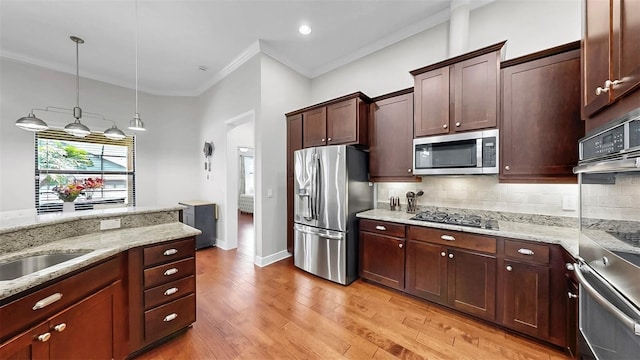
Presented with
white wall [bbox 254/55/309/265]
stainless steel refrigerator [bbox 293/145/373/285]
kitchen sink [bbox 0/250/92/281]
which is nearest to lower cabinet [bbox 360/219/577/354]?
stainless steel refrigerator [bbox 293/145/373/285]

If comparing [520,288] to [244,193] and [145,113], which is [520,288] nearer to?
[145,113]

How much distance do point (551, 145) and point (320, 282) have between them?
278cm

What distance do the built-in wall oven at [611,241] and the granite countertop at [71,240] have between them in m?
2.49

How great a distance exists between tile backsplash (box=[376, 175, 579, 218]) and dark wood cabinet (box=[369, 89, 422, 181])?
0.32 m

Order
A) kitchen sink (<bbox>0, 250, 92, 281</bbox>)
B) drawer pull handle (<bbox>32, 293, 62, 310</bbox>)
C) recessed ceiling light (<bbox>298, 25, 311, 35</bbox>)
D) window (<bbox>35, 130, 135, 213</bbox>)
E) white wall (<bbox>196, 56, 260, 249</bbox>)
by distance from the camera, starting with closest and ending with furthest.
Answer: drawer pull handle (<bbox>32, 293, 62, 310</bbox>)
kitchen sink (<bbox>0, 250, 92, 281</bbox>)
recessed ceiling light (<bbox>298, 25, 311, 35</bbox>)
white wall (<bbox>196, 56, 260, 249</bbox>)
window (<bbox>35, 130, 135, 213</bbox>)

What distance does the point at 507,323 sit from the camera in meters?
1.86

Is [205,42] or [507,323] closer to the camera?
[507,323]

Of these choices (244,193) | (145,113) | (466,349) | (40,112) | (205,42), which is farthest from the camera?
(244,193)

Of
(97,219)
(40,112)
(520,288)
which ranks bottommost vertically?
(520,288)

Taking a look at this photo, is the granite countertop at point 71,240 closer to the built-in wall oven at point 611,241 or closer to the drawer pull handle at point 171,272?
the drawer pull handle at point 171,272

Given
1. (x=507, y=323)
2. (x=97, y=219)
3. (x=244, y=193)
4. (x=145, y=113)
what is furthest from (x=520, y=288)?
(x=244, y=193)

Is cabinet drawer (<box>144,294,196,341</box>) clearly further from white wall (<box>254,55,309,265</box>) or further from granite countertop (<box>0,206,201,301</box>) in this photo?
white wall (<box>254,55,309,265</box>)

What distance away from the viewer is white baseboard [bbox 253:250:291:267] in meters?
3.37

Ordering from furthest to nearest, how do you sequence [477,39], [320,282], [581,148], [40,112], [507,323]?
1. [40,112]
2. [320,282]
3. [477,39]
4. [507,323]
5. [581,148]
